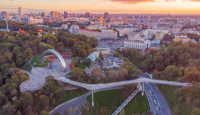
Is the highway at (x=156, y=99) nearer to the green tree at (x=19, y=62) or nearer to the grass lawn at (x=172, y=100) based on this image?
the grass lawn at (x=172, y=100)

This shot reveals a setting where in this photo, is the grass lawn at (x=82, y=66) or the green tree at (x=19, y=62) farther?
the grass lawn at (x=82, y=66)

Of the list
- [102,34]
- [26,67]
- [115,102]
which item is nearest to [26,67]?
[26,67]

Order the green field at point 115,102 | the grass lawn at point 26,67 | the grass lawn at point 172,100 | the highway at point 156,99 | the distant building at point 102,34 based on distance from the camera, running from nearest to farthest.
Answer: the grass lawn at point 172,100 → the highway at point 156,99 → the green field at point 115,102 → the grass lawn at point 26,67 → the distant building at point 102,34

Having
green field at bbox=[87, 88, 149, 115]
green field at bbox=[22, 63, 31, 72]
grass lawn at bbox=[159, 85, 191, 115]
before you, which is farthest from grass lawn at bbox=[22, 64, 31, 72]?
grass lawn at bbox=[159, 85, 191, 115]

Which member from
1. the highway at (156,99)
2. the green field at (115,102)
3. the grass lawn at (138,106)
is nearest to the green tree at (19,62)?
the green field at (115,102)

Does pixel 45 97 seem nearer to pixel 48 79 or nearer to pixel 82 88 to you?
pixel 48 79

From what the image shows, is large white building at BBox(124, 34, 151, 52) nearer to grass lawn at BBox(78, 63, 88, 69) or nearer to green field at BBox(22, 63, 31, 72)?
grass lawn at BBox(78, 63, 88, 69)

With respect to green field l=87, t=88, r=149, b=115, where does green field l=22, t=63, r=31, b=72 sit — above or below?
above
